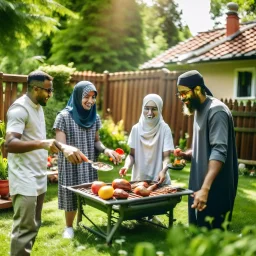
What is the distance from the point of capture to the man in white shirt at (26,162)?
11.0 ft

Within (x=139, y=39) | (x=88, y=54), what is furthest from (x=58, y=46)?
(x=139, y=39)

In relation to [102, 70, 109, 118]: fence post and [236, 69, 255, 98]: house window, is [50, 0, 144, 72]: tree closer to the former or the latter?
[102, 70, 109, 118]: fence post

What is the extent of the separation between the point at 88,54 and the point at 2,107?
14269mm

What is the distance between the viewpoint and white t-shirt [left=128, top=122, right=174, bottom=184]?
209 inches

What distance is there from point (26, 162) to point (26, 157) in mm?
44

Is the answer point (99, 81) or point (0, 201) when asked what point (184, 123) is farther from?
point (0, 201)

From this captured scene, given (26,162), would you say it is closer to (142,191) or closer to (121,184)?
(121,184)

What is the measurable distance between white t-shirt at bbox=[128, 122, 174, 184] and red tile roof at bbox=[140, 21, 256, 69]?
9.15 m

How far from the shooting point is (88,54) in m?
21.8

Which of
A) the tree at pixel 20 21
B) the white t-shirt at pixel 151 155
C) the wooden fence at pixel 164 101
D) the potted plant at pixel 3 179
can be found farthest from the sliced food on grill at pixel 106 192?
the tree at pixel 20 21

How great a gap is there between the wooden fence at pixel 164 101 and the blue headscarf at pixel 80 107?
3915 mm

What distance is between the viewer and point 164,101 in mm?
12070

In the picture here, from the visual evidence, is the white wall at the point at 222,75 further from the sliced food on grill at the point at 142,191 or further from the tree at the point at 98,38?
the sliced food on grill at the point at 142,191

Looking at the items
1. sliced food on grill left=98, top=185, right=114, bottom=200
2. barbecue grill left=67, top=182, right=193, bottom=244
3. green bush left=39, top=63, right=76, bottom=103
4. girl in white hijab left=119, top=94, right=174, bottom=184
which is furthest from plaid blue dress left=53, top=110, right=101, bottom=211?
green bush left=39, top=63, right=76, bottom=103
